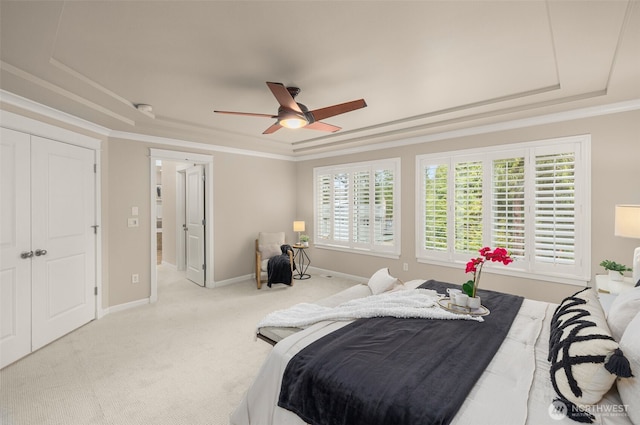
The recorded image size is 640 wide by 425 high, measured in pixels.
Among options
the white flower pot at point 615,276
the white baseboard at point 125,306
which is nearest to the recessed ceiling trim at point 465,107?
the white flower pot at point 615,276

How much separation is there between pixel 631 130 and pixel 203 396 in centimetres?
484

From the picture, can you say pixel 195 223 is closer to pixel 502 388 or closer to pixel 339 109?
pixel 339 109

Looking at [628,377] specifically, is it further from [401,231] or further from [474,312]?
[401,231]

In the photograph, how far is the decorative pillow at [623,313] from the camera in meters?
1.40

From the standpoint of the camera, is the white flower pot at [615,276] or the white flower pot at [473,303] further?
the white flower pot at [615,276]

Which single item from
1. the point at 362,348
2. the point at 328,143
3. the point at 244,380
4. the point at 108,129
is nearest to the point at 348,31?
the point at 362,348

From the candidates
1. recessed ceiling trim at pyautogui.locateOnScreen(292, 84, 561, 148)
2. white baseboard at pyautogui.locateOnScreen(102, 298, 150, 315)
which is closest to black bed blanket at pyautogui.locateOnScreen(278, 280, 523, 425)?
recessed ceiling trim at pyautogui.locateOnScreen(292, 84, 561, 148)

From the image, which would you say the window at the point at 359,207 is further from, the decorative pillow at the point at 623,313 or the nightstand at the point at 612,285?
the decorative pillow at the point at 623,313

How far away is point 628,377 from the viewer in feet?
3.58

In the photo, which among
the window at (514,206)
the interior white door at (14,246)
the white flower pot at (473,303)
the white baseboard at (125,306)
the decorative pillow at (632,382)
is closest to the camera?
the decorative pillow at (632,382)

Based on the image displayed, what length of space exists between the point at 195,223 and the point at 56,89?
2.99m

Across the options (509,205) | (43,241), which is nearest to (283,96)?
(43,241)

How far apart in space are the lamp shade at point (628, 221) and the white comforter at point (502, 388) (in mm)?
1243

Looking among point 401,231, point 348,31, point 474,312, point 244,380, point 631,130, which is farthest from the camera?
point 401,231
